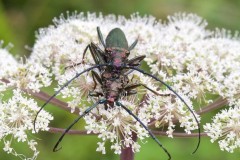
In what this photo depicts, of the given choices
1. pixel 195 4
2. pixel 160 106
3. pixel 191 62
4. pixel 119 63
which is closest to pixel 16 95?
pixel 119 63

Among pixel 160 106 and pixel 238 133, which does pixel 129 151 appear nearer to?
pixel 160 106

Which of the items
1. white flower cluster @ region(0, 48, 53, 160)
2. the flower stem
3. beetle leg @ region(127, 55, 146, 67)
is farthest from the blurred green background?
the flower stem

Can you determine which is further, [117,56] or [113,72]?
[117,56]

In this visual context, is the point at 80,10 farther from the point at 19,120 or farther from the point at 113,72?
the point at 19,120

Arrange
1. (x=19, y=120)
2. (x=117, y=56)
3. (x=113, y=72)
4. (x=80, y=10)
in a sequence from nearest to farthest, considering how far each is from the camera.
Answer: (x=19, y=120)
(x=113, y=72)
(x=117, y=56)
(x=80, y=10)

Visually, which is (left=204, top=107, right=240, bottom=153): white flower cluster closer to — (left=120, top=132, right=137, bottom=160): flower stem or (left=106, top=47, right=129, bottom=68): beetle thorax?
(left=120, top=132, right=137, bottom=160): flower stem

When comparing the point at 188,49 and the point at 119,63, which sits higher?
the point at 188,49

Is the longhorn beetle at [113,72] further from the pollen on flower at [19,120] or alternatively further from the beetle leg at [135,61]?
the pollen on flower at [19,120]

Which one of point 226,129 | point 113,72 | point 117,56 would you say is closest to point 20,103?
point 113,72
